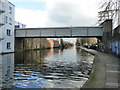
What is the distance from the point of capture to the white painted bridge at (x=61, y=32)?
2930 cm

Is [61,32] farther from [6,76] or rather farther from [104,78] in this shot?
[104,78]

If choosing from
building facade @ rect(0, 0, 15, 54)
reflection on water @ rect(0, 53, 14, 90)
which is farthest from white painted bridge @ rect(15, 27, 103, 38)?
reflection on water @ rect(0, 53, 14, 90)

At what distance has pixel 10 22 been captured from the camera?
96.9 feet

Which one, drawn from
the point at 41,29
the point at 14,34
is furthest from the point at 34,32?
the point at 14,34

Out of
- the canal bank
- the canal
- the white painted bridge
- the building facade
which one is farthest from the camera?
the white painted bridge

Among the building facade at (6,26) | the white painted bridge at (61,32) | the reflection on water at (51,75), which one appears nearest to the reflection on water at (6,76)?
the reflection on water at (51,75)

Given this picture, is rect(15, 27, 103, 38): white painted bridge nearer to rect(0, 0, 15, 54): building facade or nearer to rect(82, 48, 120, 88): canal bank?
rect(0, 0, 15, 54): building facade

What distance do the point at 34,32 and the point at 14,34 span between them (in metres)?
4.94

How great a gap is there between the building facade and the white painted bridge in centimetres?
262

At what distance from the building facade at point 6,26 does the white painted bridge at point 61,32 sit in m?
2.62

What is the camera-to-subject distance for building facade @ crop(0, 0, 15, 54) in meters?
25.9

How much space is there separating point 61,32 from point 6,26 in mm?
11802

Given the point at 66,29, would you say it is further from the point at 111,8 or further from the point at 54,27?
the point at 111,8

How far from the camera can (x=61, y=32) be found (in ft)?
98.9
